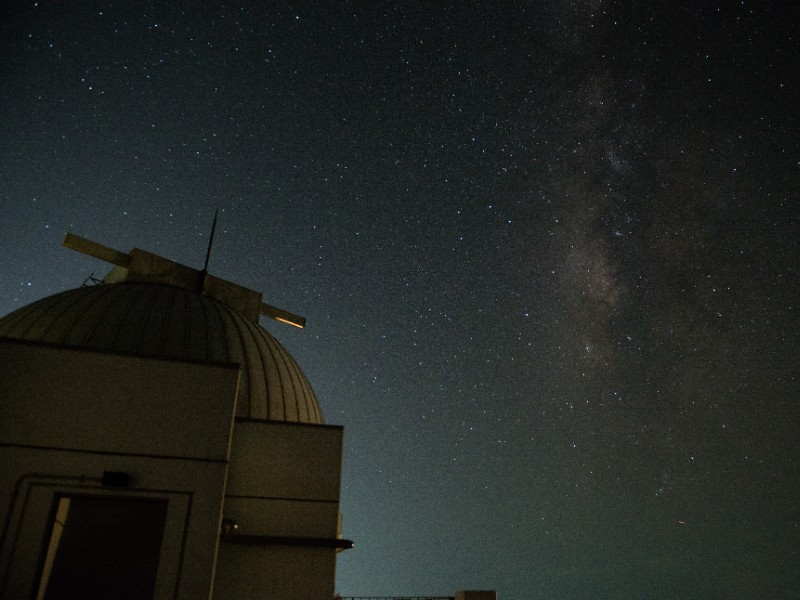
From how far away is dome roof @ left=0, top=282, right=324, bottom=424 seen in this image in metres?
11.8

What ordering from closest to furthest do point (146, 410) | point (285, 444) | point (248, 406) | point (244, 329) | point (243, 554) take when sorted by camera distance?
point (146, 410), point (243, 554), point (285, 444), point (248, 406), point (244, 329)

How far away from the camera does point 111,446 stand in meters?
8.81

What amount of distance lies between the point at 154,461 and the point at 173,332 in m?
4.05

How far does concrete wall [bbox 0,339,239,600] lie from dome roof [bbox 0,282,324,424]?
6.32ft

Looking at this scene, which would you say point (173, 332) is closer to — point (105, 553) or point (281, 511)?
point (105, 553)

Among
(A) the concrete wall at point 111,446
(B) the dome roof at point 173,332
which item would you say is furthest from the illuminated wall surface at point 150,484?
(B) the dome roof at point 173,332

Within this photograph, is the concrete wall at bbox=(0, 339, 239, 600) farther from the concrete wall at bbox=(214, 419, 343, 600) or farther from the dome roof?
the dome roof

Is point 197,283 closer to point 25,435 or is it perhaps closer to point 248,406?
point 248,406

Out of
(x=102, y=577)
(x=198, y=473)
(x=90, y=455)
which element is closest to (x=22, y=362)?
(x=90, y=455)

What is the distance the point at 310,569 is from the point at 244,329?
5991 millimetres

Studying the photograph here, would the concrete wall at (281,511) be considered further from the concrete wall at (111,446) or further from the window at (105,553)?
the concrete wall at (111,446)

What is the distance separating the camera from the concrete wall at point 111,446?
817 cm

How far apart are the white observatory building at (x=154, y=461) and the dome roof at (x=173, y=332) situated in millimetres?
40

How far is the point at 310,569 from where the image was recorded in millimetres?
10336
